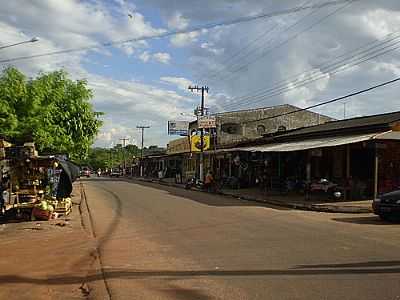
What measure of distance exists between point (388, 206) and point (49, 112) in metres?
16.0

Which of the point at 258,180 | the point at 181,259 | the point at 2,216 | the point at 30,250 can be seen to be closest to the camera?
the point at 181,259

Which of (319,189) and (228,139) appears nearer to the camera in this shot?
(319,189)

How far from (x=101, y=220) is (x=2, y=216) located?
3.13 meters

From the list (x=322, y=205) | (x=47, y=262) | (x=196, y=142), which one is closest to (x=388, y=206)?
(x=322, y=205)

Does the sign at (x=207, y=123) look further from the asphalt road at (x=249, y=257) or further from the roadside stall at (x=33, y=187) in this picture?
the asphalt road at (x=249, y=257)

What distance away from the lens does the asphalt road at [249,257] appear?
7.48 metres

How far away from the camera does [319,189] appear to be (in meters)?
24.8

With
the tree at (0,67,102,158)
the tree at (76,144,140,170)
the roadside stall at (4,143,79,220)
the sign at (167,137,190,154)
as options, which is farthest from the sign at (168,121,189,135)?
the tree at (76,144,140,170)

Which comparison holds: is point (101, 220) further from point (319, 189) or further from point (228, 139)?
point (228, 139)

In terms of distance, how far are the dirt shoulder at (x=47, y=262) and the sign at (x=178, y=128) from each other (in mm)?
54914

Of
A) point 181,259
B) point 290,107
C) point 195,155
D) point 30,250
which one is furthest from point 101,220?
point 290,107

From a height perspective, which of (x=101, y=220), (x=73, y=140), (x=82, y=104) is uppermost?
(x=82, y=104)

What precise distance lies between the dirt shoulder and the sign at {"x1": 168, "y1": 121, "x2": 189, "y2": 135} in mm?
54914

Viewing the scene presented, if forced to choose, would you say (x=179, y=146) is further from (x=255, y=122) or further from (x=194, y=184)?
(x=194, y=184)
